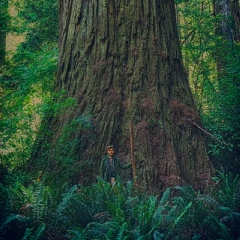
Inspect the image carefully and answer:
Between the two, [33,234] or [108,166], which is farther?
[108,166]

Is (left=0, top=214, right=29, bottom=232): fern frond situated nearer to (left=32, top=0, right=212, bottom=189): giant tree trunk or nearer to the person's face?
(left=32, top=0, right=212, bottom=189): giant tree trunk

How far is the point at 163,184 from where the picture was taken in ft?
26.7

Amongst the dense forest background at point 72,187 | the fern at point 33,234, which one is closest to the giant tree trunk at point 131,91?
the dense forest background at point 72,187

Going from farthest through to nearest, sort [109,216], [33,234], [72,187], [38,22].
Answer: [38,22] → [72,187] → [109,216] → [33,234]

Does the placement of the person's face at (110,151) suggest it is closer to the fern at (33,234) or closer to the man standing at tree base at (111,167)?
the man standing at tree base at (111,167)

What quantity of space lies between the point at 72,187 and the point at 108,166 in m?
1.49

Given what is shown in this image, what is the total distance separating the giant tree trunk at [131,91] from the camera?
8.48 m

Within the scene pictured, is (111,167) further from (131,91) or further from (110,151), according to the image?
(131,91)

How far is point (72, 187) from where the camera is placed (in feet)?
21.8

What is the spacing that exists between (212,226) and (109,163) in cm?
284

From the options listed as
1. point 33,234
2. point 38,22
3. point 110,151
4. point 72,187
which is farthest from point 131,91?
point 38,22

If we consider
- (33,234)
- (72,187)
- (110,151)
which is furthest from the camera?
(110,151)

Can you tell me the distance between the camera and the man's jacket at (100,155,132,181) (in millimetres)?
7961

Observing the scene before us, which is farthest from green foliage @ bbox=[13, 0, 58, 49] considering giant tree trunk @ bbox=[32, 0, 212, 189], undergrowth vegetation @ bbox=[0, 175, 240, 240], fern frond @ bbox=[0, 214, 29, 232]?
fern frond @ bbox=[0, 214, 29, 232]
